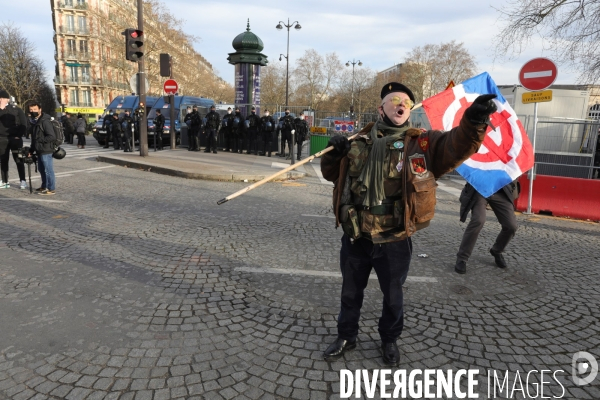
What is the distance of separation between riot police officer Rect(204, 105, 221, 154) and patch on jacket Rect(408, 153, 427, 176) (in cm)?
1529

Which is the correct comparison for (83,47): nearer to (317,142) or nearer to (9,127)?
(317,142)

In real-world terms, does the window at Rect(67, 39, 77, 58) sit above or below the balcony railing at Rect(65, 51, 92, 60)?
above

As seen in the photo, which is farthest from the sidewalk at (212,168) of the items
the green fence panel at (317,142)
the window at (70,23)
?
the window at (70,23)

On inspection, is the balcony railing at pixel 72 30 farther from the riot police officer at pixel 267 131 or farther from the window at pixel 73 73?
the riot police officer at pixel 267 131

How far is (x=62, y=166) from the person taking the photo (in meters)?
12.9

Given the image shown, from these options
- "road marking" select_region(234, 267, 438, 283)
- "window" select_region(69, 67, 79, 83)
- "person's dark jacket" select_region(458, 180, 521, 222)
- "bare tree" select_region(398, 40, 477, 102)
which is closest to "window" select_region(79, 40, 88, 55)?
"window" select_region(69, 67, 79, 83)

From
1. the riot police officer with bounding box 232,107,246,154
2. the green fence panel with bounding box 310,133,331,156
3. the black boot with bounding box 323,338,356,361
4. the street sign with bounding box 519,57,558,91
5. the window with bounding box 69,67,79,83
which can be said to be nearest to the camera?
the black boot with bounding box 323,338,356,361

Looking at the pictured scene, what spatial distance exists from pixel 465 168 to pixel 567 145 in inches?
402

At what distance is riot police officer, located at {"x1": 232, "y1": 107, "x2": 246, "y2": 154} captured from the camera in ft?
56.4

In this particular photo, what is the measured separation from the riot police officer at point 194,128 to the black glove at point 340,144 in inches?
629

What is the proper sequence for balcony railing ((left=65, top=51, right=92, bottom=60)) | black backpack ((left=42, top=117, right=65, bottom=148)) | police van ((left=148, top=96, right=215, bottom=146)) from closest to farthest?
black backpack ((left=42, top=117, right=65, bottom=148)), police van ((left=148, top=96, right=215, bottom=146)), balcony railing ((left=65, top=51, right=92, bottom=60))

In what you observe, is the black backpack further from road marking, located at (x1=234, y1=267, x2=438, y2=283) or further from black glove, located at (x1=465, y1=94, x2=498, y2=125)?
black glove, located at (x1=465, y1=94, x2=498, y2=125)

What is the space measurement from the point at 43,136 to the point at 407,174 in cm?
800

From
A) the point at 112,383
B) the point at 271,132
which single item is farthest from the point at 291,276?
the point at 271,132
